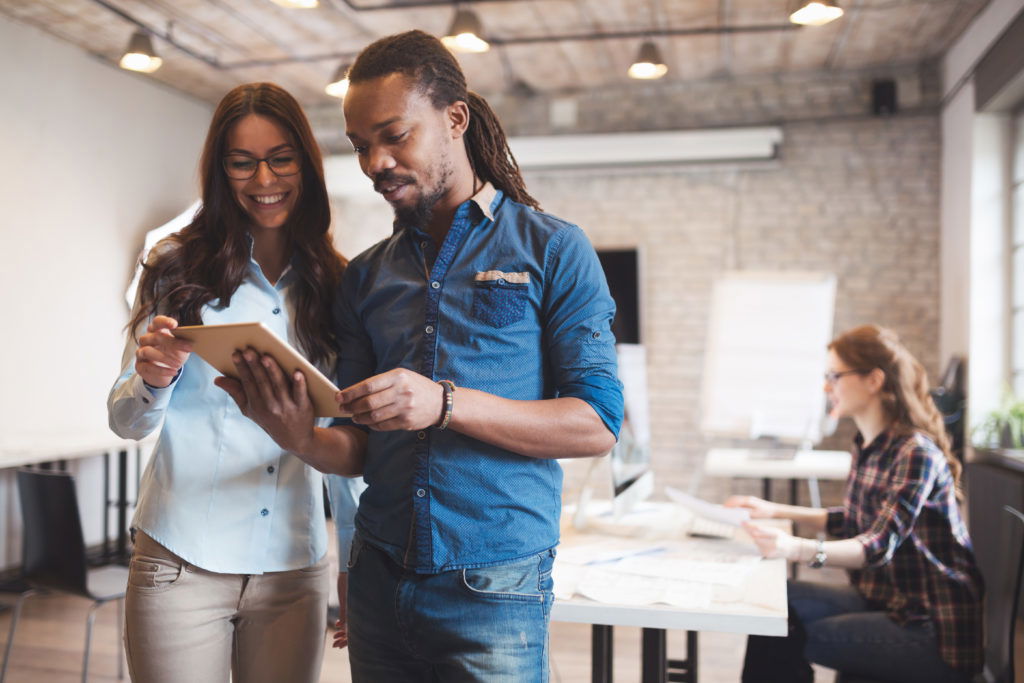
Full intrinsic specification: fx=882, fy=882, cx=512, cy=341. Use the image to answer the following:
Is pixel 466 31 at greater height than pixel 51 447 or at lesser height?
greater

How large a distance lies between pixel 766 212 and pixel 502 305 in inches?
207

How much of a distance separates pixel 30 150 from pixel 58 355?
112 cm

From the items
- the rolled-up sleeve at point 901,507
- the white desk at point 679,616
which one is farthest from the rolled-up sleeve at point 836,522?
the white desk at point 679,616

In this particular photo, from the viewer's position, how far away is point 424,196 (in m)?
1.22

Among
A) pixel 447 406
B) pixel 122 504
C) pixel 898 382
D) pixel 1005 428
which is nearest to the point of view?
pixel 447 406

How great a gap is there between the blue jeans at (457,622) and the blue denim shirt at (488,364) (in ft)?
0.09

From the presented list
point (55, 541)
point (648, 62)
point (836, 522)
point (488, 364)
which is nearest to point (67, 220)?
point (55, 541)

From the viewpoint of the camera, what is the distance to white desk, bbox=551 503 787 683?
1.62m

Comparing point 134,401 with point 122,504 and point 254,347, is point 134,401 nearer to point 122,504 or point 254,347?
point 254,347

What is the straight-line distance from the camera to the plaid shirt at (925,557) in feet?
6.79

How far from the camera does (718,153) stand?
19.4 ft

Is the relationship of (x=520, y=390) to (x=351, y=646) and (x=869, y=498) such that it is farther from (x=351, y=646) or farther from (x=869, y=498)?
(x=869, y=498)

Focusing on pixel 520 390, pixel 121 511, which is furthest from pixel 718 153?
pixel 520 390

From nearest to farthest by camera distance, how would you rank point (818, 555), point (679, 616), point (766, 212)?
point (679, 616), point (818, 555), point (766, 212)
